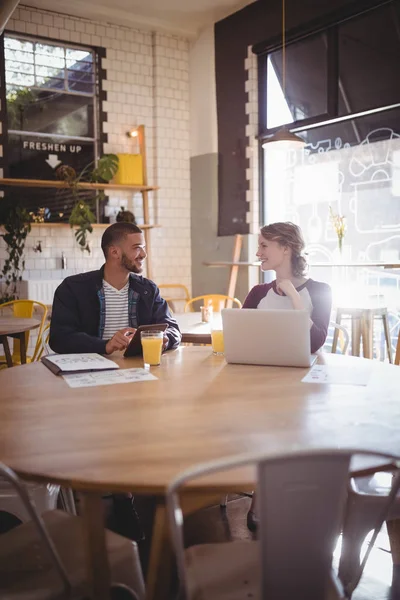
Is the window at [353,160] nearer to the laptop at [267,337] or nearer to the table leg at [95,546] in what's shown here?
the laptop at [267,337]

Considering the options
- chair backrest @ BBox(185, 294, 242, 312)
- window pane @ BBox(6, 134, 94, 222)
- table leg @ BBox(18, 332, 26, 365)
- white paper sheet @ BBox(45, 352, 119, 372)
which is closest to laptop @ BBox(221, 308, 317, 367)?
white paper sheet @ BBox(45, 352, 119, 372)

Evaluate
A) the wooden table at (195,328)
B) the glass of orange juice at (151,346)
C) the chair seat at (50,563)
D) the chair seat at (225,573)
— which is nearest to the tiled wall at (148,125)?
the wooden table at (195,328)

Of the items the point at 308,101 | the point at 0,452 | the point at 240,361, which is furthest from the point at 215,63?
the point at 0,452

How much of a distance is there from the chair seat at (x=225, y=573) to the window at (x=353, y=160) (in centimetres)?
334

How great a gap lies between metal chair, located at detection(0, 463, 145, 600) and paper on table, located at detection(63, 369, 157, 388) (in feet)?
1.91

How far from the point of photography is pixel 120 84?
22.5ft

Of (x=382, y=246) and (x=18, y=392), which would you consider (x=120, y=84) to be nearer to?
(x=382, y=246)

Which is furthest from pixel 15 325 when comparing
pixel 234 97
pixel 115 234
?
pixel 234 97

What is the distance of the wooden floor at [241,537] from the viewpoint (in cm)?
216

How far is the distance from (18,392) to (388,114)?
4.29 meters

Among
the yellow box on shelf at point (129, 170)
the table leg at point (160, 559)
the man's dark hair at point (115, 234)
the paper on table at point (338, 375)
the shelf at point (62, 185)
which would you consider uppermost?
the yellow box on shelf at point (129, 170)

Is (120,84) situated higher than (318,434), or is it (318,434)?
(120,84)

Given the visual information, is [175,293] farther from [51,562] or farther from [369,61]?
[51,562]

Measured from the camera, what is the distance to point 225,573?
1.35 meters
